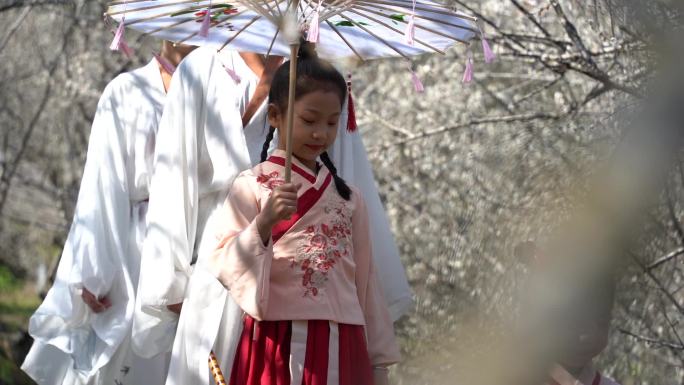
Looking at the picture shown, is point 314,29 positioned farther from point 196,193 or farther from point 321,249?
point 196,193

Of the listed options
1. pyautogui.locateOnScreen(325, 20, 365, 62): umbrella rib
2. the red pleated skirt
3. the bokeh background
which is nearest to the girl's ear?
pyautogui.locateOnScreen(325, 20, 365, 62): umbrella rib

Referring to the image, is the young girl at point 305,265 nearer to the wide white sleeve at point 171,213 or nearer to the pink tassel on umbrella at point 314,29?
the pink tassel on umbrella at point 314,29

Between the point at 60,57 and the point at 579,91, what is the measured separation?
377 centimetres

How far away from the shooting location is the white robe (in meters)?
4.04

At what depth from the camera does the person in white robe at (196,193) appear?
350 cm

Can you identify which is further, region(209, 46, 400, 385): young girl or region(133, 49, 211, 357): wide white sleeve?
region(133, 49, 211, 357): wide white sleeve

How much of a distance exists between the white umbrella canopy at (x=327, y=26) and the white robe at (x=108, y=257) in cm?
56

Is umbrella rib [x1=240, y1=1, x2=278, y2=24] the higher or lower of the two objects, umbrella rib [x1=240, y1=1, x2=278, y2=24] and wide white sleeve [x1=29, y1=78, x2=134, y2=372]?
the higher

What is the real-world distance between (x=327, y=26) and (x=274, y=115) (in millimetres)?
468

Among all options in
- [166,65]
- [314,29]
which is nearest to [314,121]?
[314,29]

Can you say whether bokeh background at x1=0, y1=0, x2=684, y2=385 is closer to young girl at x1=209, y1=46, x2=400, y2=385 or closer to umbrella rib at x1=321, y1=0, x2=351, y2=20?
young girl at x1=209, y1=46, x2=400, y2=385

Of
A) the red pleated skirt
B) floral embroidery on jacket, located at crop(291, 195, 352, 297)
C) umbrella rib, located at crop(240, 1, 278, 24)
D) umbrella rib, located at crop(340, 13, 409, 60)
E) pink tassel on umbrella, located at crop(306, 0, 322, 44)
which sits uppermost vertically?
umbrella rib, located at crop(340, 13, 409, 60)

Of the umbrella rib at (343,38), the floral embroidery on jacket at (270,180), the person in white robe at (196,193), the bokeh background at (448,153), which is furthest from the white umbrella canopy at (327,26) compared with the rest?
the bokeh background at (448,153)

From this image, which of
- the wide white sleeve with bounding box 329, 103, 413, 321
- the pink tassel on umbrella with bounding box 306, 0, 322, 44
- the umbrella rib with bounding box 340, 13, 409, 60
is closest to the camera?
the pink tassel on umbrella with bounding box 306, 0, 322, 44
